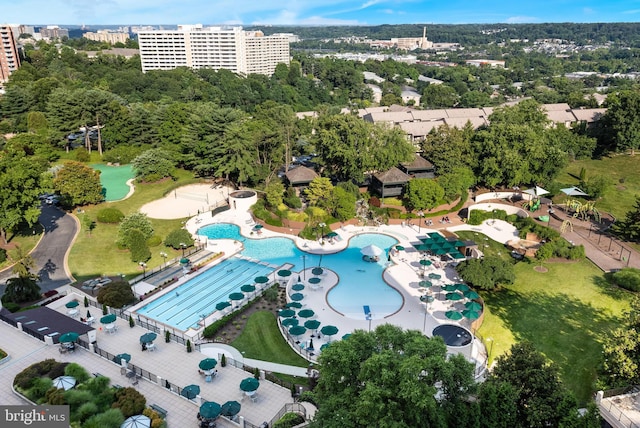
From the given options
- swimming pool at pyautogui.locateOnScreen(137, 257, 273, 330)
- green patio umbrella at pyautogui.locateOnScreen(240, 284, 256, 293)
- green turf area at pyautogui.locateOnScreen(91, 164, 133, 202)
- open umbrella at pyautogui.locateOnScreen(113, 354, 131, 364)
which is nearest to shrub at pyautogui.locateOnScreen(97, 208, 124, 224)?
green turf area at pyautogui.locateOnScreen(91, 164, 133, 202)

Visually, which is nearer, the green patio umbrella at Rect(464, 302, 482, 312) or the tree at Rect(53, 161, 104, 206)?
the green patio umbrella at Rect(464, 302, 482, 312)

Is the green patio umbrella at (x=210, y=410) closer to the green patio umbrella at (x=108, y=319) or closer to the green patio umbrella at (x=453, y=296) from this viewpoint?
the green patio umbrella at (x=108, y=319)

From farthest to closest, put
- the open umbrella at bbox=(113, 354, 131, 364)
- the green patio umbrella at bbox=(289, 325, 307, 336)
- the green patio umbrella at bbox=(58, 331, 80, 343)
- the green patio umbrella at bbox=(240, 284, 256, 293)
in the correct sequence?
the green patio umbrella at bbox=(240, 284, 256, 293) < the green patio umbrella at bbox=(289, 325, 307, 336) < the green patio umbrella at bbox=(58, 331, 80, 343) < the open umbrella at bbox=(113, 354, 131, 364)

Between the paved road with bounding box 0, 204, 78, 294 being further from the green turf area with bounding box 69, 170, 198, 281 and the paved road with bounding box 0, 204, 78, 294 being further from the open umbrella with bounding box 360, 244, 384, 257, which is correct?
the open umbrella with bounding box 360, 244, 384, 257

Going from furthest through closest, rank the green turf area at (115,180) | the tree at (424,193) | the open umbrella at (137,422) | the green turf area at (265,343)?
the green turf area at (115,180) < the tree at (424,193) < the green turf area at (265,343) < the open umbrella at (137,422)

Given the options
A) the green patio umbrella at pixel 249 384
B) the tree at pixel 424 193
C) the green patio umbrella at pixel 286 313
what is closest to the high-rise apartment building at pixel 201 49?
the tree at pixel 424 193

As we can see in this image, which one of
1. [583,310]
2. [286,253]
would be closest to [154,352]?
[286,253]

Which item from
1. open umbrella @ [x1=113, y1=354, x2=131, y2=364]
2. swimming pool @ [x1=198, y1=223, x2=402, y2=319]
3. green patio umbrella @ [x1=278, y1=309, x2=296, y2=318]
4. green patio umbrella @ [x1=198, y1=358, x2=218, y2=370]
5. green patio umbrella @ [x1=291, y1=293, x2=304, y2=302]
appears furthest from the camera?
green patio umbrella @ [x1=291, y1=293, x2=304, y2=302]
